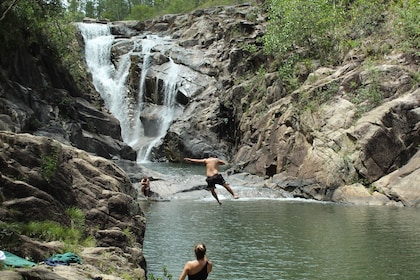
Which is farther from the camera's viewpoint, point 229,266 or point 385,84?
point 385,84

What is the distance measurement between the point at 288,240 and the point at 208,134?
3188 centimetres

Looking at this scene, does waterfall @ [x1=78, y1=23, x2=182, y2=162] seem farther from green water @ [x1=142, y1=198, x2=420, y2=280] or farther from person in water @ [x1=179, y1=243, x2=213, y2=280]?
person in water @ [x1=179, y1=243, x2=213, y2=280]

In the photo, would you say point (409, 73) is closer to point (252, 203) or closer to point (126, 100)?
point (252, 203)

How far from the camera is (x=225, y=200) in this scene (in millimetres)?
29156

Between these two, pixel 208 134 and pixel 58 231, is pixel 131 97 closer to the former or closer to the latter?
pixel 208 134

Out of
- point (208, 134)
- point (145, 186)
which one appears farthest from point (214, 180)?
point (208, 134)

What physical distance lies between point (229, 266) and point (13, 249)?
728cm

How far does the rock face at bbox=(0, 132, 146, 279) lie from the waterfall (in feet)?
124

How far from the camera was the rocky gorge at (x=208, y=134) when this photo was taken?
1152 centimetres

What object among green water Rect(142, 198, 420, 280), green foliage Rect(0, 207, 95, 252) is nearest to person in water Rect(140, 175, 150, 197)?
green water Rect(142, 198, 420, 280)

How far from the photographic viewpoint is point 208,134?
49.8 metres

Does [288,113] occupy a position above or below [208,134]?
above

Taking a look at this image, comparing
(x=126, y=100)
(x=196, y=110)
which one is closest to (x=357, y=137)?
(x=196, y=110)

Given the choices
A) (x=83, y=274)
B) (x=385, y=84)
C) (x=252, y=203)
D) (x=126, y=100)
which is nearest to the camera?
(x=83, y=274)
